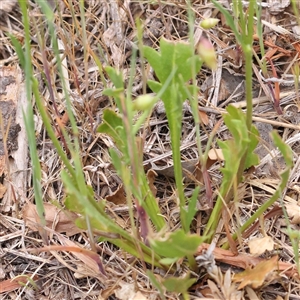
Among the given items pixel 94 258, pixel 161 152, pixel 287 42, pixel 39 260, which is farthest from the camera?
pixel 287 42

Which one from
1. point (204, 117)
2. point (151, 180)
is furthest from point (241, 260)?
point (204, 117)

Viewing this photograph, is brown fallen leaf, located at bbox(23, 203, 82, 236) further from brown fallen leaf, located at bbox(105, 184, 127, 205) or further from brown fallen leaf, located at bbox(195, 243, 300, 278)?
brown fallen leaf, located at bbox(195, 243, 300, 278)

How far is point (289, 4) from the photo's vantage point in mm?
1424

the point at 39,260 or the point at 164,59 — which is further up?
the point at 164,59

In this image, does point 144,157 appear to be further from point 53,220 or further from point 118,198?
point 53,220

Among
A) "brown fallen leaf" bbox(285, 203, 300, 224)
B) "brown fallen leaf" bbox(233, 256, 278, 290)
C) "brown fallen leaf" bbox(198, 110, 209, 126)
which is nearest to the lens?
"brown fallen leaf" bbox(233, 256, 278, 290)

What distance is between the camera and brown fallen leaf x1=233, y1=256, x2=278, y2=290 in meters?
0.93

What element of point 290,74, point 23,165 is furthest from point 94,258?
point 290,74

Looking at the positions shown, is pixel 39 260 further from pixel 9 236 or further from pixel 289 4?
pixel 289 4

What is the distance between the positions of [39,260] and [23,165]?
0.29m

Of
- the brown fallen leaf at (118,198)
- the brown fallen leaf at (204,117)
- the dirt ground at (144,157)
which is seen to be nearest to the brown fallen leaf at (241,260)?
the dirt ground at (144,157)

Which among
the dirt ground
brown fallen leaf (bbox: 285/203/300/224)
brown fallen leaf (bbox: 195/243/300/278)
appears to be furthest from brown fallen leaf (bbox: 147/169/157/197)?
brown fallen leaf (bbox: 285/203/300/224)

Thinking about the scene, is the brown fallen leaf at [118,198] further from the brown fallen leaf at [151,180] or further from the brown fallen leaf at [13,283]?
the brown fallen leaf at [13,283]

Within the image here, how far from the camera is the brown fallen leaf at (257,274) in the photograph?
0.93 meters
